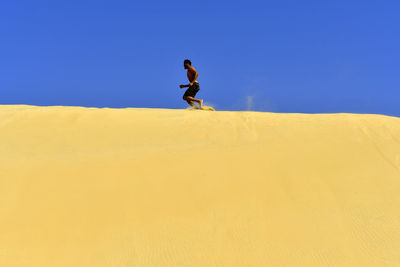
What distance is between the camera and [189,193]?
10.2 ft

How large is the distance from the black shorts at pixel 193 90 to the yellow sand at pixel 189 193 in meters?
2.32

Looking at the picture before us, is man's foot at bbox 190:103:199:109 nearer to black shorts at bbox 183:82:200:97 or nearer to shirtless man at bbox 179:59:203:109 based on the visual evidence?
shirtless man at bbox 179:59:203:109

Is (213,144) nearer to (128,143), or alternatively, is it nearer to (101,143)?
(128,143)

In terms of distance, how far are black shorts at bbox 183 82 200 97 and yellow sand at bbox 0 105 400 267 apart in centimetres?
232

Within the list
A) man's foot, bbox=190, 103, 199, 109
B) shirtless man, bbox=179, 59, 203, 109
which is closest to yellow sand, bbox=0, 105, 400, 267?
man's foot, bbox=190, 103, 199, 109

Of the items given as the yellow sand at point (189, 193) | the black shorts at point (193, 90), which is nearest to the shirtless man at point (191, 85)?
the black shorts at point (193, 90)

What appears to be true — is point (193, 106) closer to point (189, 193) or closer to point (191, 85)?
point (191, 85)

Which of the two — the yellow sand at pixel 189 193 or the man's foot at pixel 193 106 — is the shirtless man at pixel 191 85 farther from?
the yellow sand at pixel 189 193

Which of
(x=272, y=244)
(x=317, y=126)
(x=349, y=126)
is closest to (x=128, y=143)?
(x=272, y=244)

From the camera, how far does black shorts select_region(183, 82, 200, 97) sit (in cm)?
670

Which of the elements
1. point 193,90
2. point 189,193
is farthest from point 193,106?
point 189,193

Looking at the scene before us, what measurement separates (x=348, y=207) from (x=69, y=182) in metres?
2.90

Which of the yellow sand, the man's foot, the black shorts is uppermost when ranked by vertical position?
the black shorts

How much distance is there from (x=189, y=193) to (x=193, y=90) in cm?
395
